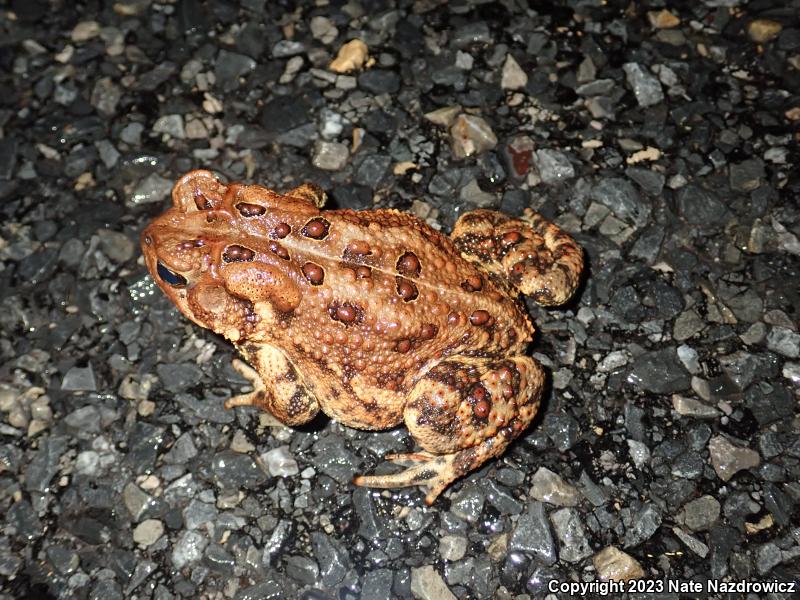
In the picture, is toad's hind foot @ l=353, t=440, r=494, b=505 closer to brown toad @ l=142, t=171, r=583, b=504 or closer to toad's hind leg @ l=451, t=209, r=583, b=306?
brown toad @ l=142, t=171, r=583, b=504

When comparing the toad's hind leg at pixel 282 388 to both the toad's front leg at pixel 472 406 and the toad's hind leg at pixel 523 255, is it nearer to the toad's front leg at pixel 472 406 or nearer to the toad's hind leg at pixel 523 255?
the toad's front leg at pixel 472 406

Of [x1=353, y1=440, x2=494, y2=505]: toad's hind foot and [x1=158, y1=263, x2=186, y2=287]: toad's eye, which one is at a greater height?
[x1=158, y1=263, x2=186, y2=287]: toad's eye

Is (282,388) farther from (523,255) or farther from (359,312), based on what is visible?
(523,255)

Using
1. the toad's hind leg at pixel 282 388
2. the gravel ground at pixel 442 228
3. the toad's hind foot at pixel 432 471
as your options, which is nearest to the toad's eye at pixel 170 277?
the toad's hind leg at pixel 282 388

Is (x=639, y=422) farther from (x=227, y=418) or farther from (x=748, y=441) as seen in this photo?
(x=227, y=418)

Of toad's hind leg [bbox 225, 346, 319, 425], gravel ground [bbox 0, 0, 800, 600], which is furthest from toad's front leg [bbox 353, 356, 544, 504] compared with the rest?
toad's hind leg [bbox 225, 346, 319, 425]

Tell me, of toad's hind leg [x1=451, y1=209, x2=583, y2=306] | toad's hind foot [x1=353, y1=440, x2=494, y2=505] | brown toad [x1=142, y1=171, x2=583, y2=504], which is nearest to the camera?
brown toad [x1=142, y1=171, x2=583, y2=504]

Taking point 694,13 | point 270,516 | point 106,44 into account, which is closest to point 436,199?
point 270,516
